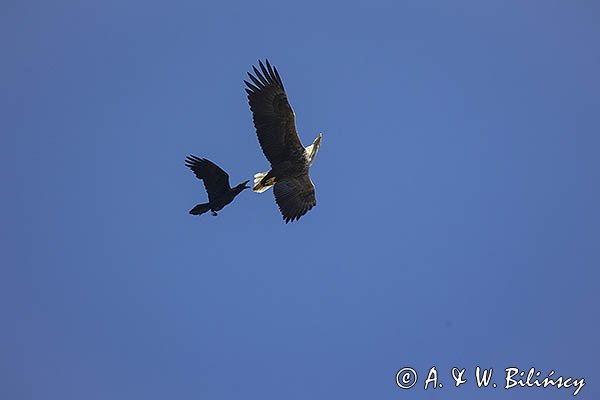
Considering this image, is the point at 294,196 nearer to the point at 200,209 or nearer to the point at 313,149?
the point at 313,149

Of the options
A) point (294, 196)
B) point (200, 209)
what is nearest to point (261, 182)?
point (294, 196)

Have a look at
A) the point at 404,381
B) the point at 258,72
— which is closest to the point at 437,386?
the point at 404,381

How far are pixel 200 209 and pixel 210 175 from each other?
77 cm

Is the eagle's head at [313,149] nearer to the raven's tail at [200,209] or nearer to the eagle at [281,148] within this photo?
the eagle at [281,148]

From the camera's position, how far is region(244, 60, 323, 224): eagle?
30.4 metres

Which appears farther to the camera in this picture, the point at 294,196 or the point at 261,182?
the point at 294,196

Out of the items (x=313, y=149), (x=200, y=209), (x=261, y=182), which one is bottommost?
(x=200, y=209)

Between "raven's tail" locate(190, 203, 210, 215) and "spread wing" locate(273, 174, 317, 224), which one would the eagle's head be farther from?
"raven's tail" locate(190, 203, 210, 215)

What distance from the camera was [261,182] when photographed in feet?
103

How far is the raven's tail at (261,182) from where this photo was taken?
31356 millimetres

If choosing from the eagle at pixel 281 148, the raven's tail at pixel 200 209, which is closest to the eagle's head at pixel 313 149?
the eagle at pixel 281 148

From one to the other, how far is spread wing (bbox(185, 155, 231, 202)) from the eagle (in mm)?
742

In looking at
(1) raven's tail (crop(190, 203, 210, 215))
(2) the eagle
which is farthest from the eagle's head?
(1) raven's tail (crop(190, 203, 210, 215))

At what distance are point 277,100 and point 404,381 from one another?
5932 mm
